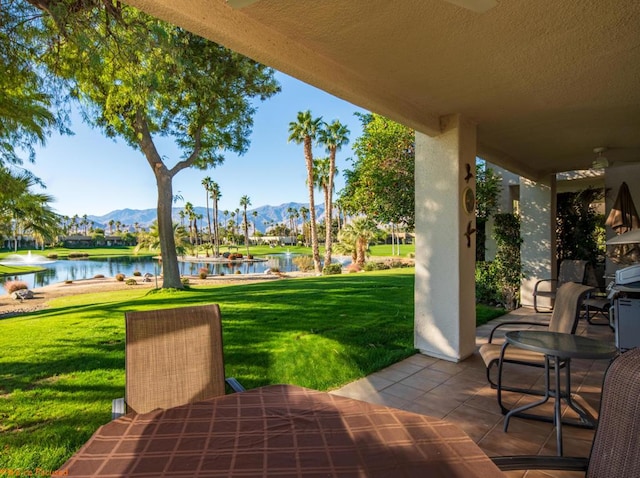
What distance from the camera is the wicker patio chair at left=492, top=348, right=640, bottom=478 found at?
3.04 ft

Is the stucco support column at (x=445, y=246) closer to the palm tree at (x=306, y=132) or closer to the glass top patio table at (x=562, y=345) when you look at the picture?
the glass top patio table at (x=562, y=345)

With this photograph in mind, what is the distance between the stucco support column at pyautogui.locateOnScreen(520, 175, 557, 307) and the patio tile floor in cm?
322

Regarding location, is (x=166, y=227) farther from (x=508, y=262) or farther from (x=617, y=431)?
(x=617, y=431)

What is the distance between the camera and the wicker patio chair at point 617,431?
0.93m

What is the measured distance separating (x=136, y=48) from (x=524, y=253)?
707 centimetres

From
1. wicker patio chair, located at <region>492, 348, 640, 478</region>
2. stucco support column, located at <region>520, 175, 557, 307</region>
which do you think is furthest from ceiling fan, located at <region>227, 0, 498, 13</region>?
stucco support column, located at <region>520, 175, 557, 307</region>

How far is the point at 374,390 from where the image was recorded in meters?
2.92

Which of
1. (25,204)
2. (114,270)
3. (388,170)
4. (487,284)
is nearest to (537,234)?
(487,284)

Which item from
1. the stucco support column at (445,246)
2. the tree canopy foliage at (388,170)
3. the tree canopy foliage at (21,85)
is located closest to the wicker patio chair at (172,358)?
the stucco support column at (445,246)

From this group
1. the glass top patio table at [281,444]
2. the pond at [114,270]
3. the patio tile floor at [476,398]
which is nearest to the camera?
the glass top patio table at [281,444]

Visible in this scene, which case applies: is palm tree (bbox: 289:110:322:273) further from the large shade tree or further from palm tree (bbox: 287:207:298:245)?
palm tree (bbox: 287:207:298:245)

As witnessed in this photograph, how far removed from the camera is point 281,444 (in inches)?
39.5

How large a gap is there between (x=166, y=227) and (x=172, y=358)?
10.1 metres

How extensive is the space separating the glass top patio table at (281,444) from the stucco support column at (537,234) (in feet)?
21.4
